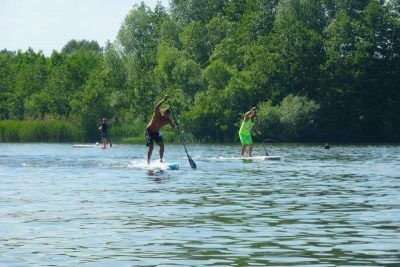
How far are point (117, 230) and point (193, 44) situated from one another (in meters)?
85.9

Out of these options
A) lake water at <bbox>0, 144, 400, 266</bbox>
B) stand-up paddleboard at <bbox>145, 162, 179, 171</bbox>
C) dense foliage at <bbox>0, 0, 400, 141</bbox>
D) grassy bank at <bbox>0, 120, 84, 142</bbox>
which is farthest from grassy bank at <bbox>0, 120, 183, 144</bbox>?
lake water at <bbox>0, 144, 400, 266</bbox>

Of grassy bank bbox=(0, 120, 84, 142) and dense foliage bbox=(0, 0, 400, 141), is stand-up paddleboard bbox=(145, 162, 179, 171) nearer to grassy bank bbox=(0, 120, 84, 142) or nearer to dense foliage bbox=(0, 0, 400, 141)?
dense foliage bbox=(0, 0, 400, 141)

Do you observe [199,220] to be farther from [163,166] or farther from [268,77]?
[268,77]

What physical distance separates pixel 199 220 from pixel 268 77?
76066 millimetres

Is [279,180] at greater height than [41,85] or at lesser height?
lesser

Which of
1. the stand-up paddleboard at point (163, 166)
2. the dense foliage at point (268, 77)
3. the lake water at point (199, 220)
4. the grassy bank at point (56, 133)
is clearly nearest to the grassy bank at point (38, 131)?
the grassy bank at point (56, 133)

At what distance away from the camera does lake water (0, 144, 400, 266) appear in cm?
1295

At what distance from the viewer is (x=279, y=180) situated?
28.1m

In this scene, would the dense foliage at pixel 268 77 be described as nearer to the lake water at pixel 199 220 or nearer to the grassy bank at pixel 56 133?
the grassy bank at pixel 56 133

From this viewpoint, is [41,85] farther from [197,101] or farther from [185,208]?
[185,208]

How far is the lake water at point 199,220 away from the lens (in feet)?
42.5

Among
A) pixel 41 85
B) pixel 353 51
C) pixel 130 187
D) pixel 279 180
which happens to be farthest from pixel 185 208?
pixel 41 85

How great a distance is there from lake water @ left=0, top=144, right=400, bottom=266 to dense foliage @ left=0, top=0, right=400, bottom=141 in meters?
57.8

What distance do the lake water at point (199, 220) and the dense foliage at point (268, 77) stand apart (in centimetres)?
5784
